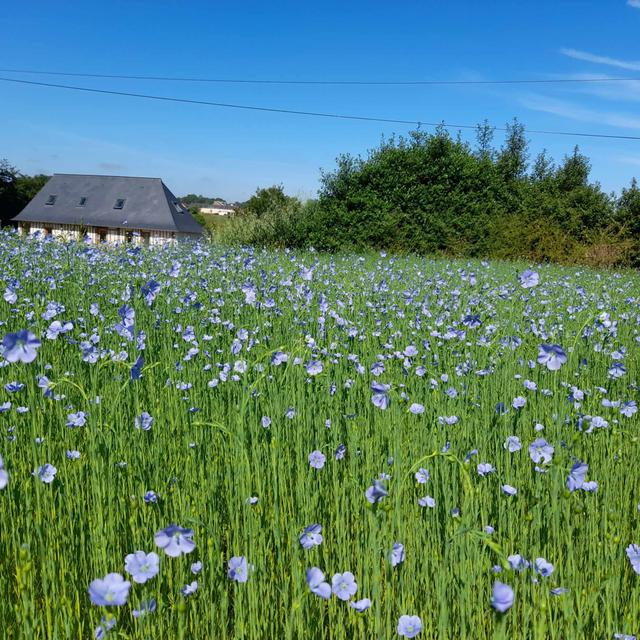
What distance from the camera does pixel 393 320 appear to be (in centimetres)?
588

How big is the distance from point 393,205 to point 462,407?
58.2ft

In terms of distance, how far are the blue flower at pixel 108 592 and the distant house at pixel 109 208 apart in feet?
135

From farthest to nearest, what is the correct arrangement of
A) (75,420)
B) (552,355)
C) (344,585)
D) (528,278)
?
(528,278), (75,420), (552,355), (344,585)

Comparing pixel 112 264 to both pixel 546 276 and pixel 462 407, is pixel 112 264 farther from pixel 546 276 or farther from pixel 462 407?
pixel 546 276

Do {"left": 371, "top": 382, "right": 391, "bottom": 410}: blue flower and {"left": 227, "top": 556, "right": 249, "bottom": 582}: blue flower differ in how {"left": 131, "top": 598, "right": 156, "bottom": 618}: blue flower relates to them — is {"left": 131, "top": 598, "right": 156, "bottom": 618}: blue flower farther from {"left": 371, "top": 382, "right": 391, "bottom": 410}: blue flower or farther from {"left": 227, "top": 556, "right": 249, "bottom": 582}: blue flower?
{"left": 371, "top": 382, "right": 391, "bottom": 410}: blue flower

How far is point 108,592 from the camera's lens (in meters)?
1.29

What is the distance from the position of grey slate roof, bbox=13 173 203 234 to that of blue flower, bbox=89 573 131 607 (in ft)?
135

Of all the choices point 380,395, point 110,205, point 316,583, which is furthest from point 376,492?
point 110,205

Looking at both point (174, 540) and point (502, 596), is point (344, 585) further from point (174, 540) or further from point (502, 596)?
point (502, 596)

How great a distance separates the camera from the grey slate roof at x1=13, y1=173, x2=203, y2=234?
4200 cm

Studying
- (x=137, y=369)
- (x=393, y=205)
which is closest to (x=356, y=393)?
(x=137, y=369)

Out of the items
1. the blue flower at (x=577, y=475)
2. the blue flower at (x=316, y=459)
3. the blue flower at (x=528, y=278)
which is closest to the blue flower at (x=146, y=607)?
the blue flower at (x=316, y=459)

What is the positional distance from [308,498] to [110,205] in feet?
147

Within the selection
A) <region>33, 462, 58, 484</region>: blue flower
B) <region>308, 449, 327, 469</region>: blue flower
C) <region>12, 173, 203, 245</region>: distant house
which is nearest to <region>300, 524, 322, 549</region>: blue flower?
<region>308, 449, 327, 469</region>: blue flower
